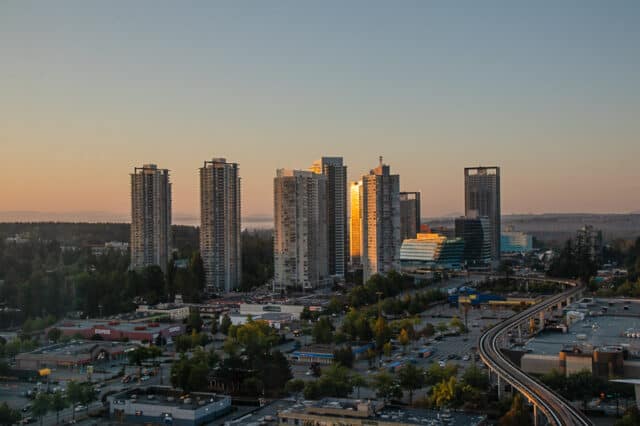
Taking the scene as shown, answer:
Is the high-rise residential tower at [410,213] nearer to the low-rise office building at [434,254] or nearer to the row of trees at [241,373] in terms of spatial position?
the low-rise office building at [434,254]

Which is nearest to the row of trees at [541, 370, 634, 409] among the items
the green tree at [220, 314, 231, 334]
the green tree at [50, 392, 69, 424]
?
the green tree at [50, 392, 69, 424]

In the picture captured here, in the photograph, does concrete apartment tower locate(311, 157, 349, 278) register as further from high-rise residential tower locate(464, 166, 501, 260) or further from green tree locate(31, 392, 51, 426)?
green tree locate(31, 392, 51, 426)

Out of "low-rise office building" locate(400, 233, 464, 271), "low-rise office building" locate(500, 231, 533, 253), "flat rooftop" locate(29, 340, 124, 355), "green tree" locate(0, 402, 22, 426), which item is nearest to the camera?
"green tree" locate(0, 402, 22, 426)

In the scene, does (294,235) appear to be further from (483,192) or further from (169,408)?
(483,192)

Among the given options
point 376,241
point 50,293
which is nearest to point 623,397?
point 50,293

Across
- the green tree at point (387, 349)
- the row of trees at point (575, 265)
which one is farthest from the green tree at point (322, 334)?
the row of trees at point (575, 265)
